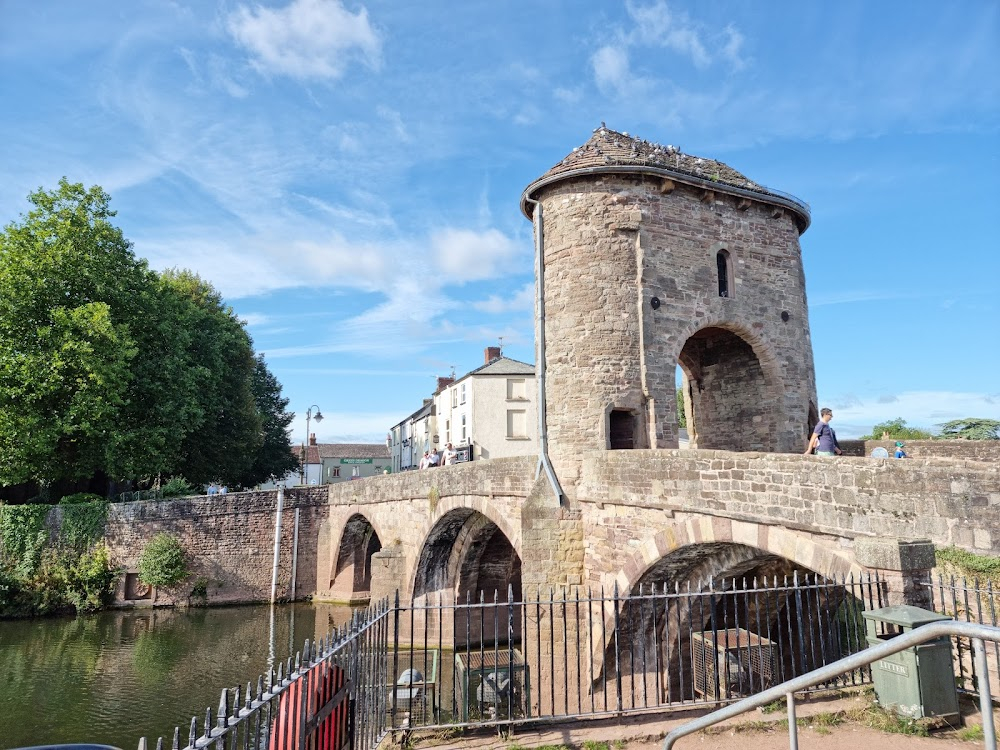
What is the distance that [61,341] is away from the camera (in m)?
19.2

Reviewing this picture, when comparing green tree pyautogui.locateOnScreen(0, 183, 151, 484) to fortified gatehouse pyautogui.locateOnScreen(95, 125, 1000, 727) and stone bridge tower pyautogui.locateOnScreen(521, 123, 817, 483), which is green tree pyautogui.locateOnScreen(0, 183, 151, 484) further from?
stone bridge tower pyautogui.locateOnScreen(521, 123, 817, 483)

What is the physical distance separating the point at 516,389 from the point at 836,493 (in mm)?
28381

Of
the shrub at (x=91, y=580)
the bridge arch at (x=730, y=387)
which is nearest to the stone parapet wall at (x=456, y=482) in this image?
the bridge arch at (x=730, y=387)

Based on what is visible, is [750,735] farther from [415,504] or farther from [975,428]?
[975,428]

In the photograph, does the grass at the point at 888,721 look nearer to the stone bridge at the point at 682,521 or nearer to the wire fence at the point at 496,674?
the wire fence at the point at 496,674

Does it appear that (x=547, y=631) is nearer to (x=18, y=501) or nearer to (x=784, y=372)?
(x=784, y=372)

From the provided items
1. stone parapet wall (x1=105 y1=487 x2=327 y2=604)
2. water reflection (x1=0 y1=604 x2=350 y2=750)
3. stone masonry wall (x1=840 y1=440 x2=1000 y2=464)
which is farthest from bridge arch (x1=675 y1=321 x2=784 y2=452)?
stone parapet wall (x1=105 y1=487 x2=327 y2=604)

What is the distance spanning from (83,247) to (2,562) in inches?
427

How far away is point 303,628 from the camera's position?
20406mm

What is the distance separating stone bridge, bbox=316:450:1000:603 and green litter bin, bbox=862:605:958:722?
33 cm

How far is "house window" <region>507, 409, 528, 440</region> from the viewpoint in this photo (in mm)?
34562

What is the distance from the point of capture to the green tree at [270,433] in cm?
3266

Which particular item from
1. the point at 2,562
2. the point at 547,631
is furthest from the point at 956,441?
the point at 2,562

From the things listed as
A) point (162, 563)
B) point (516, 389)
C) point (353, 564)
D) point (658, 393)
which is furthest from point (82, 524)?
point (658, 393)
